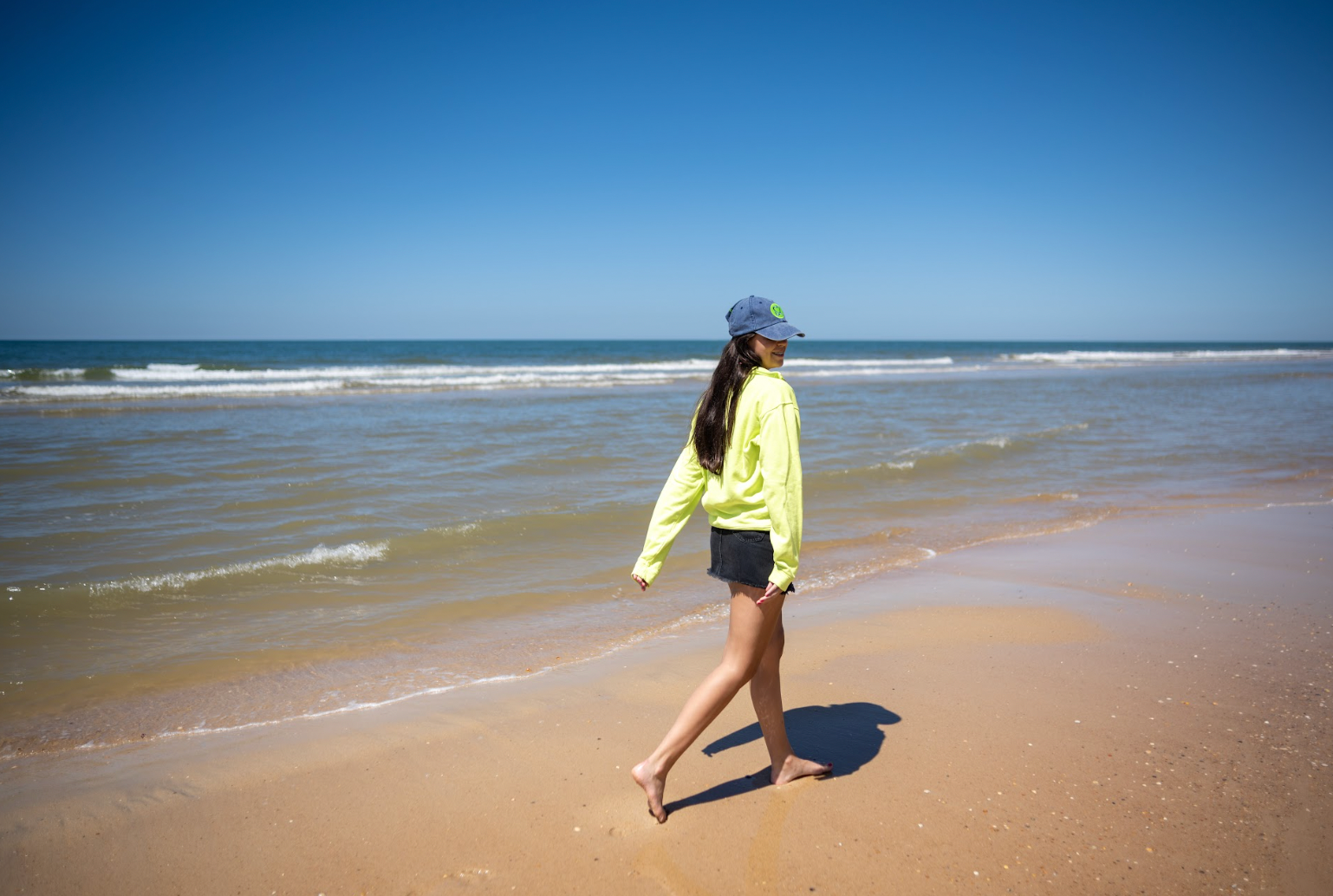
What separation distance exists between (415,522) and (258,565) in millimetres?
1687

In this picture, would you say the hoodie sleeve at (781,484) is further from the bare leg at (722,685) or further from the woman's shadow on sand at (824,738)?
the woman's shadow on sand at (824,738)

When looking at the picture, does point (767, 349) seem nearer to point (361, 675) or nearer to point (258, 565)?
point (361, 675)

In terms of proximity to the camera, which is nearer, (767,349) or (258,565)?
(767,349)

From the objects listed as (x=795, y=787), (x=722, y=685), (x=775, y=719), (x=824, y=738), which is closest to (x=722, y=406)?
(x=722, y=685)

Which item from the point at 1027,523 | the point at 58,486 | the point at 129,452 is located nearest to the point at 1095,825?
the point at 1027,523

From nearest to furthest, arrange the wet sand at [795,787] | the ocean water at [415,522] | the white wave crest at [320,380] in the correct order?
the wet sand at [795,787], the ocean water at [415,522], the white wave crest at [320,380]

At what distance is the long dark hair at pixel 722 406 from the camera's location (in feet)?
9.01

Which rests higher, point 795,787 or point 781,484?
point 781,484

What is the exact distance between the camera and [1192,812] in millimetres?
2791

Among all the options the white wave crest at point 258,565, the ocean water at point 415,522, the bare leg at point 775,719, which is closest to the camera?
the bare leg at point 775,719

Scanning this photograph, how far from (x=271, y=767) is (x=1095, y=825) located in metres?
3.34

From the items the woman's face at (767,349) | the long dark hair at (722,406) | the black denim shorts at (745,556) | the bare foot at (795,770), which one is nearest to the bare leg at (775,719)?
the bare foot at (795,770)

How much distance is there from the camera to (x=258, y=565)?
610 cm

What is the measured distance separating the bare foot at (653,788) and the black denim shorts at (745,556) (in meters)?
0.81
